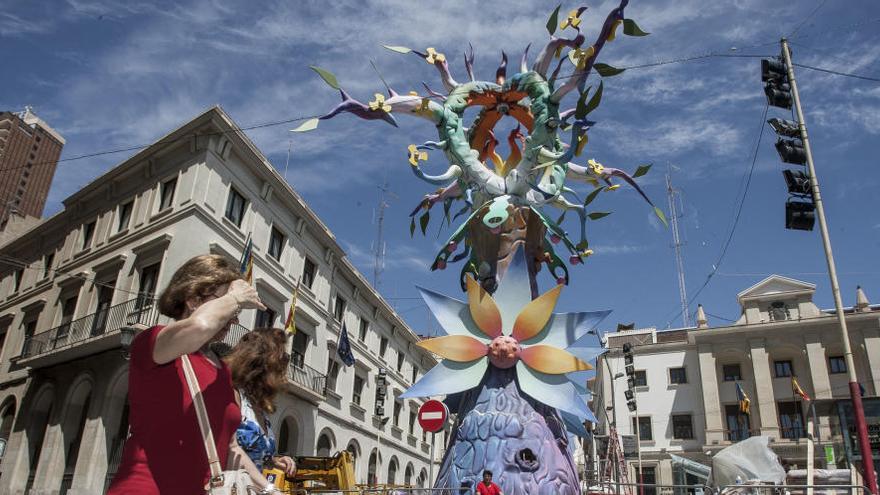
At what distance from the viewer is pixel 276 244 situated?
83.1ft

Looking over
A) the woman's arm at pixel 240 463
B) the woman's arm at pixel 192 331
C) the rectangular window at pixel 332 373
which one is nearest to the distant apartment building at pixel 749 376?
the rectangular window at pixel 332 373

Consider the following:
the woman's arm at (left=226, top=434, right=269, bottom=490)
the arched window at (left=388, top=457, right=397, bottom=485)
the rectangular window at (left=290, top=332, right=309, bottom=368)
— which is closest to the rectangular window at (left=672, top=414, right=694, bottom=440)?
the arched window at (left=388, top=457, right=397, bottom=485)

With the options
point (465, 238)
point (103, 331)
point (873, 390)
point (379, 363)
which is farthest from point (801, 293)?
point (103, 331)

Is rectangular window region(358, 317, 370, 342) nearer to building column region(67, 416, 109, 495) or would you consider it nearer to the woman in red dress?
building column region(67, 416, 109, 495)

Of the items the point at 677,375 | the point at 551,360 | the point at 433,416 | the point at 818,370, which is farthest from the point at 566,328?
the point at 677,375

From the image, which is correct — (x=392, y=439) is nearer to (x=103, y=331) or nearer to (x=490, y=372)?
(x=103, y=331)

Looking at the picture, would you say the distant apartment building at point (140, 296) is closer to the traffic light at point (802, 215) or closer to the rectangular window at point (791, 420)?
the traffic light at point (802, 215)

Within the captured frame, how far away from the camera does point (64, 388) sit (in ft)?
67.1

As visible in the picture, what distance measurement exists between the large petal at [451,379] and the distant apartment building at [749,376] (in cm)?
2621

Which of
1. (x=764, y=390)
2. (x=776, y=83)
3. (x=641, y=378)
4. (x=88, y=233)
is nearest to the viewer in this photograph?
(x=776, y=83)

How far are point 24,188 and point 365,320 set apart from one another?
351ft

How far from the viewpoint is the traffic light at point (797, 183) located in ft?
Answer: 37.5

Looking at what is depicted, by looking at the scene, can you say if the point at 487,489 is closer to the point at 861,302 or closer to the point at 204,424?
the point at 204,424

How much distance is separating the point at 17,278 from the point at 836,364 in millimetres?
43686
